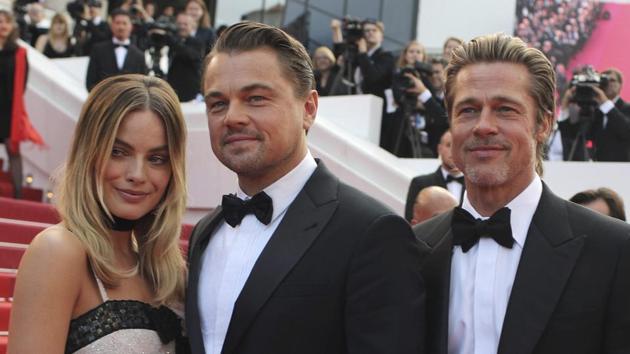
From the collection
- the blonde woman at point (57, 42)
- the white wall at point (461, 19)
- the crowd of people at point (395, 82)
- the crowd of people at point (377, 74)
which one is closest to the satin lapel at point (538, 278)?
the crowd of people at point (377, 74)

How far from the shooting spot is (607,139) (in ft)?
30.4

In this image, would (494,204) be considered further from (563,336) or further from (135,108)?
(135,108)

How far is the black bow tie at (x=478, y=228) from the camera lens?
3145mm

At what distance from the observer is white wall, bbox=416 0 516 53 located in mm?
17594

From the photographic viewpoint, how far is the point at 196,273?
347 cm

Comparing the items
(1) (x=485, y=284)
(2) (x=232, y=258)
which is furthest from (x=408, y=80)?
(1) (x=485, y=284)

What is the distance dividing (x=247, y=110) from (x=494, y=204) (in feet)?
2.63

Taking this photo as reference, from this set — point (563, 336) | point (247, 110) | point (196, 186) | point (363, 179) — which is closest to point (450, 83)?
point (247, 110)

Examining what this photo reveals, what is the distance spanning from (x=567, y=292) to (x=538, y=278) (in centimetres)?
9

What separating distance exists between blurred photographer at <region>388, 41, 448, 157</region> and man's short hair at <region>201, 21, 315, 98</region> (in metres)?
6.19

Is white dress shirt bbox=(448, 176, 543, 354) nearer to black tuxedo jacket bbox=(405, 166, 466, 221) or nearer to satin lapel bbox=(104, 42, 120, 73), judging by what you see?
black tuxedo jacket bbox=(405, 166, 466, 221)

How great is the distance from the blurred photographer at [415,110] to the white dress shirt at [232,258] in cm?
626

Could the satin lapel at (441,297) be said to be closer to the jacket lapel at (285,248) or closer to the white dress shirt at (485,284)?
the white dress shirt at (485,284)

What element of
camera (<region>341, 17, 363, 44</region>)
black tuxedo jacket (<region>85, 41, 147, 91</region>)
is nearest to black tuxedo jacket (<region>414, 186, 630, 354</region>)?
camera (<region>341, 17, 363, 44</region>)
